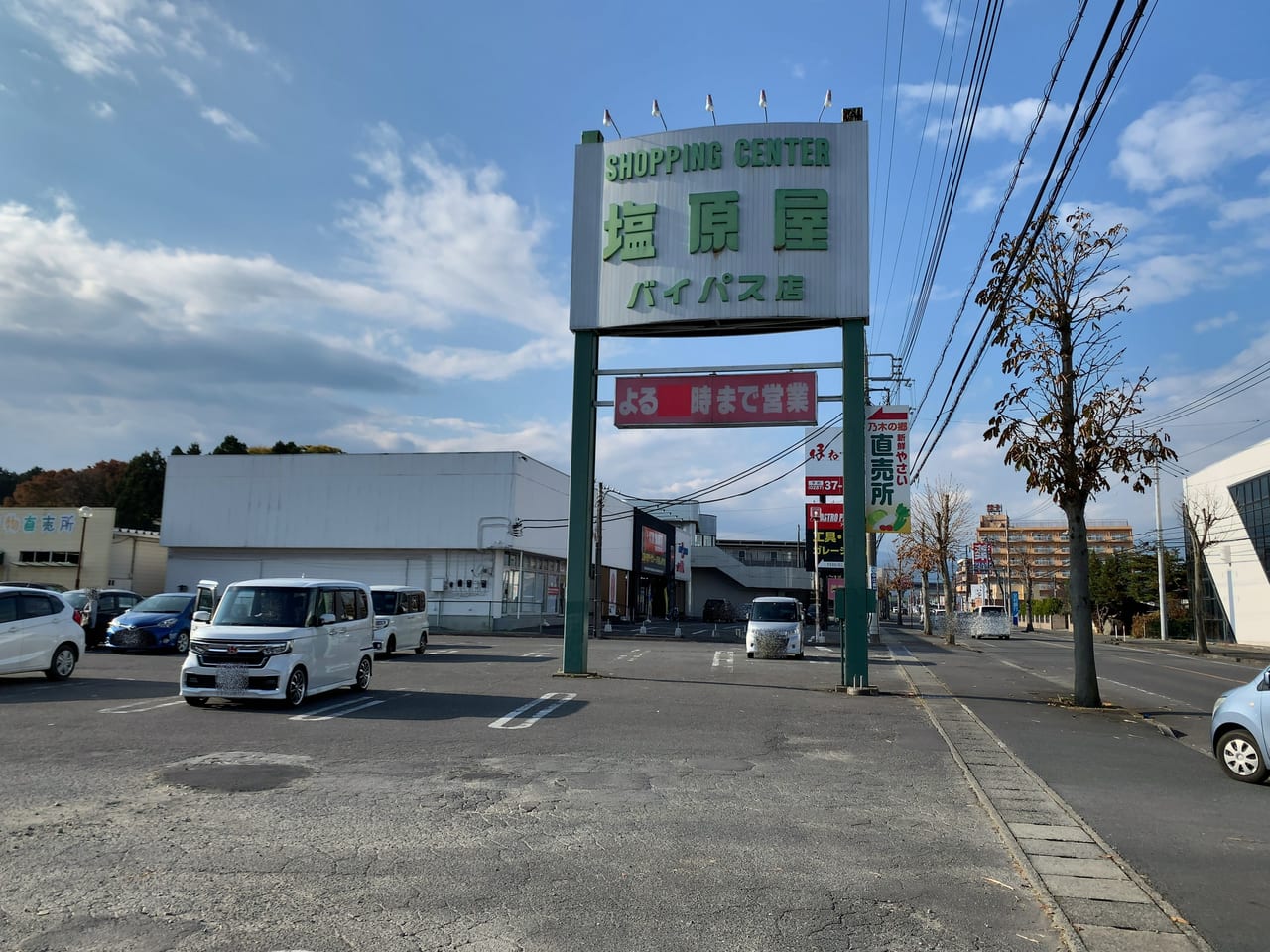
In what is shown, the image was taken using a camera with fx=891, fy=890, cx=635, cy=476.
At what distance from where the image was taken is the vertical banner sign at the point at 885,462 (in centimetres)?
1833

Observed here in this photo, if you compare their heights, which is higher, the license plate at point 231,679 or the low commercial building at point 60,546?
the low commercial building at point 60,546

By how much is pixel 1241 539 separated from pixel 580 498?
146 feet

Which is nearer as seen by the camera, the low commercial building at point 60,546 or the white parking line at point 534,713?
the white parking line at point 534,713

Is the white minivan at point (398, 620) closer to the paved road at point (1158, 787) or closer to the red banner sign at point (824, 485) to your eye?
the paved road at point (1158, 787)

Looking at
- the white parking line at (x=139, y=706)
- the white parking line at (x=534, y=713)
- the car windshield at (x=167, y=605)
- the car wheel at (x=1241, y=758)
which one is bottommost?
the white parking line at (x=139, y=706)

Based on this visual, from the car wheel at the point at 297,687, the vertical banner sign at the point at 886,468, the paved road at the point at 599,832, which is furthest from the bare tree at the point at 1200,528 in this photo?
the car wheel at the point at 297,687

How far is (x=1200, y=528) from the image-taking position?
51.7m

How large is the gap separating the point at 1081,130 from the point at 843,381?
27.1 ft

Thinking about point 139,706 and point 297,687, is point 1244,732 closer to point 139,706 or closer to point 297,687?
point 297,687

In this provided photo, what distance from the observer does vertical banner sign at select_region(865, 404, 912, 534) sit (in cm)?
1833

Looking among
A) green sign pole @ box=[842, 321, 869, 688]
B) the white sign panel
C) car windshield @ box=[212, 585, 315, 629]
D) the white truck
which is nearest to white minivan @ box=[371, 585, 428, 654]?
the white sign panel

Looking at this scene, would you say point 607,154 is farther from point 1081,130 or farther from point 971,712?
point 971,712

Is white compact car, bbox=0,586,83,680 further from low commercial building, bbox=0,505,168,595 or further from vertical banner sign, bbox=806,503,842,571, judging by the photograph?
low commercial building, bbox=0,505,168,595

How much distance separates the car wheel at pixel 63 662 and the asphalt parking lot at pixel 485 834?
3106 mm
